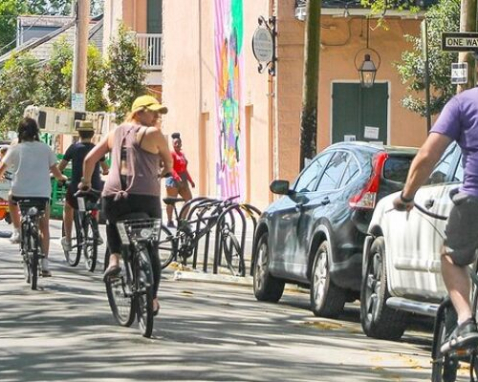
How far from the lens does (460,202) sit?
25.8ft

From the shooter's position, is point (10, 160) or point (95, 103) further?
point (95, 103)

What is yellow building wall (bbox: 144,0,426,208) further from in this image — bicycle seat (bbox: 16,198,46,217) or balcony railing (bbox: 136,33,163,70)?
balcony railing (bbox: 136,33,163,70)

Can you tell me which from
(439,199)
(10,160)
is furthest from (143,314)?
(10,160)

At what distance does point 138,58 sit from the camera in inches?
1911

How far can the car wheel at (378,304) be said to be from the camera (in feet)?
40.0

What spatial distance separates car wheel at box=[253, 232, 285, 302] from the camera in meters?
16.0

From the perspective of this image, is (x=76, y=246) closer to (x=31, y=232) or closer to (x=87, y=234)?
(x=87, y=234)

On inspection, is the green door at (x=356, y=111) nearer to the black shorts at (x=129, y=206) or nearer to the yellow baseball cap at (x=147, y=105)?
the yellow baseball cap at (x=147, y=105)

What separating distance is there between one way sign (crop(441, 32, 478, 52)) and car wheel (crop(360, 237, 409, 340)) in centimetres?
453

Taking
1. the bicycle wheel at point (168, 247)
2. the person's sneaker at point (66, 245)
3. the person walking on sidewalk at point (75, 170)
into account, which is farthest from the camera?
the person's sneaker at point (66, 245)

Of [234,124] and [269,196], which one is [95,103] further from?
[269,196]

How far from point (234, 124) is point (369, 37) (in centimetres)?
490

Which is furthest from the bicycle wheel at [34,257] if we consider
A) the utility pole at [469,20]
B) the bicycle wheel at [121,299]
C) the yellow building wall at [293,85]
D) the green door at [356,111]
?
the green door at [356,111]

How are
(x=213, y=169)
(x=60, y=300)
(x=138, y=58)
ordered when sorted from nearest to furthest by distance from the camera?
(x=60, y=300)
(x=213, y=169)
(x=138, y=58)
